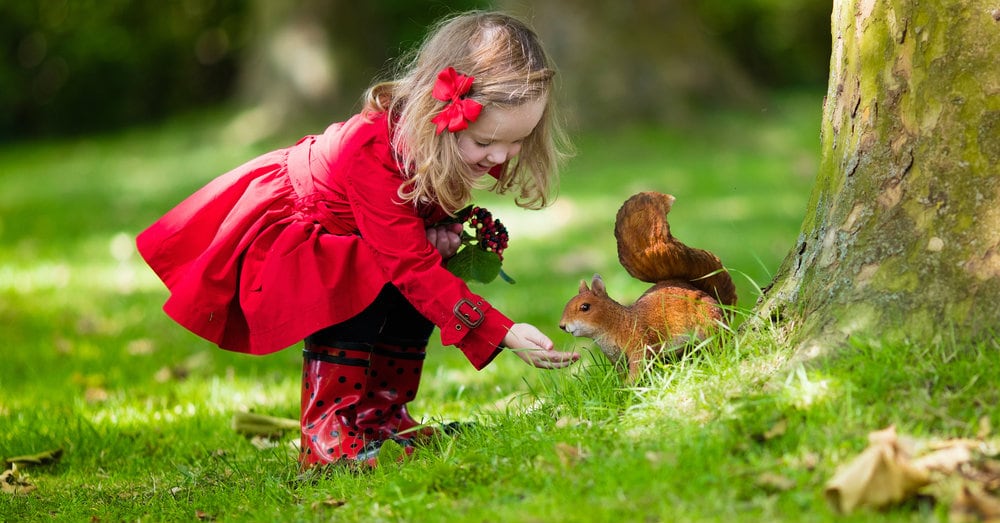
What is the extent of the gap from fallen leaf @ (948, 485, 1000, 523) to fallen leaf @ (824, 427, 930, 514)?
0.08 metres

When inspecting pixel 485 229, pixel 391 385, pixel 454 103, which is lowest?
pixel 391 385

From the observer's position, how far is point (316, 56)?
15883 millimetres

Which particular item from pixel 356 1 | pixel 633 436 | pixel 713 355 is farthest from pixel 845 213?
pixel 356 1

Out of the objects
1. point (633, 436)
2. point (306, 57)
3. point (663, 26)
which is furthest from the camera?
point (306, 57)

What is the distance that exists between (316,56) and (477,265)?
512 inches

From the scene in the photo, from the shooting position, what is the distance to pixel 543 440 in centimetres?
275

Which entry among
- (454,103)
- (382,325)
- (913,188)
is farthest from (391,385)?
(913,188)

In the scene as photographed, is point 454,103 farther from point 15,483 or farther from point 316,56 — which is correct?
point 316,56

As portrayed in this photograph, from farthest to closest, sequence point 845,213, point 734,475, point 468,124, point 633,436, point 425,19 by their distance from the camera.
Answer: point 425,19, point 468,124, point 845,213, point 633,436, point 734,475

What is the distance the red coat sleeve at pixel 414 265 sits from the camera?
3088mm

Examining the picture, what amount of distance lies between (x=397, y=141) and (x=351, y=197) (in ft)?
0.73

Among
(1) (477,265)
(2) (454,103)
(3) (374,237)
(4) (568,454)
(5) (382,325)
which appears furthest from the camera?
(1) (477,265)

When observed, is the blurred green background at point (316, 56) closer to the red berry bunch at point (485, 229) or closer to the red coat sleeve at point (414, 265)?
the red berry bunch at point (485, 229)

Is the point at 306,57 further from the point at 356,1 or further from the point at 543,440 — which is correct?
the point at 543,440
